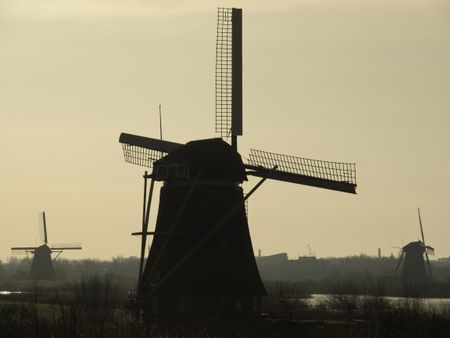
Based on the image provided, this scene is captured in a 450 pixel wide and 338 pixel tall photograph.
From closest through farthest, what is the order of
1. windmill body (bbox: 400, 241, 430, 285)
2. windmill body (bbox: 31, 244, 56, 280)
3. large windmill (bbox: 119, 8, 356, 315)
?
large windmill (bbox: 119, 8, 356, 315) → windmill body (bbox: 400, 241, 430, 285) → windmill body (bbox: 31, 244, 56, 280)

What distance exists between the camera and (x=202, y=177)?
45.1 m

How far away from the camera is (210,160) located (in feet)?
148

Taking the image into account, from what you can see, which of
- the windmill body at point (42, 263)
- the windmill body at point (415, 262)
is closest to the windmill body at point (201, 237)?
the windmill body at point (415, 262)

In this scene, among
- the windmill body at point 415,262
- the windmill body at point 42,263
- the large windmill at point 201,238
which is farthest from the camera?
the windmill body at point 42,263

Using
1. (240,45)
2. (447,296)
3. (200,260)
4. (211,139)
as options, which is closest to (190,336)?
(200,260)

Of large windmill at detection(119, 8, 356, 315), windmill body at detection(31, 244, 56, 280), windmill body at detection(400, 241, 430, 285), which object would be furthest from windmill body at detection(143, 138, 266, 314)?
windmill body at detection(31, 244, 56, 280)

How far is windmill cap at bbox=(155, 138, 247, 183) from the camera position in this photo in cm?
4519

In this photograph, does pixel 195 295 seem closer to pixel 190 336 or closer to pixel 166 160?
pixel 166 160

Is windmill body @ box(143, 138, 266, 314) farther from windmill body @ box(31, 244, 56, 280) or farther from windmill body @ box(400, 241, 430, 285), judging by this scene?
windmill body @ box(31, 244, 56, 280)

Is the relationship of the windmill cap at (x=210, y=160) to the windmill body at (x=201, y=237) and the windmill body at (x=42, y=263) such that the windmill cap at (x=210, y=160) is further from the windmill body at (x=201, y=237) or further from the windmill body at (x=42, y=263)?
the windmill body at (x=42, y=263)

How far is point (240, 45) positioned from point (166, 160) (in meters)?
6.75

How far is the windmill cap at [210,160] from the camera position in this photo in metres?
45.2

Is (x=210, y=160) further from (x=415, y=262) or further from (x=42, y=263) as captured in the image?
(x=42, y=263)

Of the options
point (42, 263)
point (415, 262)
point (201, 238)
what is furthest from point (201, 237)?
point (42, 263)
